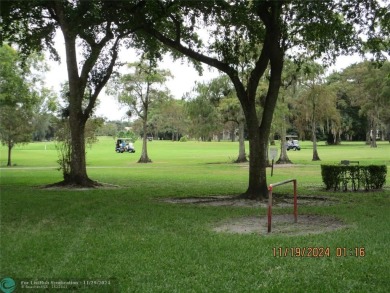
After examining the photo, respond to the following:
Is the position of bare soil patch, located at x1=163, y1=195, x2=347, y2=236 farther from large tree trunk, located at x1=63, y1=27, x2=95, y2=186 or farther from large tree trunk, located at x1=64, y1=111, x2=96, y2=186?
large tree trunk, located at x1=63, y1=27, x2=95, y2=186

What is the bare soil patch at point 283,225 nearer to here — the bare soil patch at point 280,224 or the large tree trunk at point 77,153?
the bare soil patch at point 280,224

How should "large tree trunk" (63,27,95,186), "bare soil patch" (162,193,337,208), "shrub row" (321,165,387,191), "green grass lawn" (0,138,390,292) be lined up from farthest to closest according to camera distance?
"large tree trunk" (63,27,95,186)
"shrub row" (321,165,387,191)
"bare soil patch" (162,193,337,208)
"green grass lawn" (0,138,390,292)

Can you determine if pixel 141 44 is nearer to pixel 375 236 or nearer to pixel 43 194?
pixel 43 194

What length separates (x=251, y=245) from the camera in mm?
7691

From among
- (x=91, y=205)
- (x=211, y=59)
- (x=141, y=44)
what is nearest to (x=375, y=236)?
(x=91, y=205)

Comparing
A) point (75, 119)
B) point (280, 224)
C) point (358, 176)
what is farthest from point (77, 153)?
point (280, 224)

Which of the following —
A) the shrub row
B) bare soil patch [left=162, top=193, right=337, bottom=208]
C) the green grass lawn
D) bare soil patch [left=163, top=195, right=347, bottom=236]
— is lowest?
bare soil patch [left=162, top=193, right=337, bottom=208]

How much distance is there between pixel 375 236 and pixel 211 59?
30.2ft
